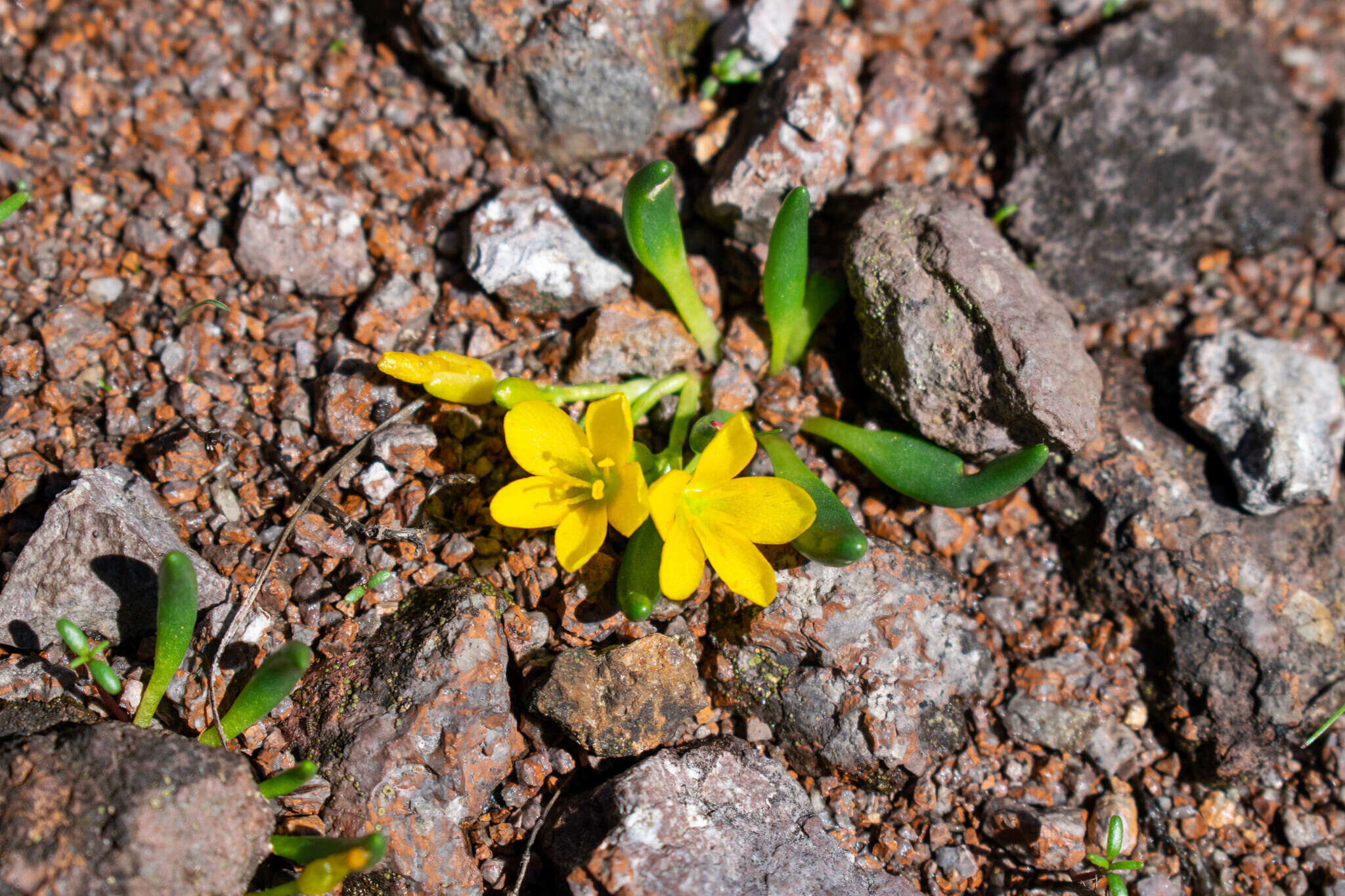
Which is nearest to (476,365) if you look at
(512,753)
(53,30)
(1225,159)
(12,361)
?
(512,753)

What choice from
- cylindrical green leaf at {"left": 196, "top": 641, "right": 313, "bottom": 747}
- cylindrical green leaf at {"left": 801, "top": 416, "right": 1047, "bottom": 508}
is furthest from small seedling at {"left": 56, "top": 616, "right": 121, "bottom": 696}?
cylindrical green leaf at {"left": 801, "top": 416, "right": 1047, "bottom": 508}

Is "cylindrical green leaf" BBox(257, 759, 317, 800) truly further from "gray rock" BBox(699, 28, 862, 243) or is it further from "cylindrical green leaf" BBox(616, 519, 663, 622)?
"gray rock" BBox(699, 28, 862, 243)

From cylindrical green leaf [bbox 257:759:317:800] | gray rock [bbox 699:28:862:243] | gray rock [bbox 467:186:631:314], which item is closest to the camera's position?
cylindrical green leaf [bbox 257:759:317:800]

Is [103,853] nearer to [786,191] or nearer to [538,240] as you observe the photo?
[538,240]

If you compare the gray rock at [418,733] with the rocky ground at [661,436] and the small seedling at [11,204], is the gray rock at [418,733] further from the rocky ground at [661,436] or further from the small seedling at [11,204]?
the small seedling at [11,204]

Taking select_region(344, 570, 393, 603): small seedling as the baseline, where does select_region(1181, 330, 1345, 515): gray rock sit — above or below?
above

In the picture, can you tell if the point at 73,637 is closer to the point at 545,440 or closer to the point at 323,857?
the point at 323,857
